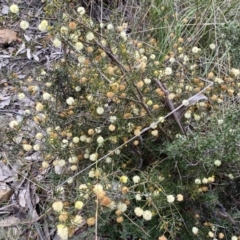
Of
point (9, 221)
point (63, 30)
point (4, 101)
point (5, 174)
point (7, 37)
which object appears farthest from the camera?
point (7, 37)

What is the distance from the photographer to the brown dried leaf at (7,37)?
103 inches

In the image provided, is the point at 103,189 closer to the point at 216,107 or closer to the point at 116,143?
the point at 116,143

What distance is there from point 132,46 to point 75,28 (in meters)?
0.55

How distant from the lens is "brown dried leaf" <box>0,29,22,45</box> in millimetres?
2627

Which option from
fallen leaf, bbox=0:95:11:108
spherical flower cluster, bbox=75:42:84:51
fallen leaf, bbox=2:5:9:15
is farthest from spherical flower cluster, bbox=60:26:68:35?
fallen leaf, bbox=2:5:9:15

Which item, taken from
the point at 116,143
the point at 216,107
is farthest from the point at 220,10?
the point at 116,143

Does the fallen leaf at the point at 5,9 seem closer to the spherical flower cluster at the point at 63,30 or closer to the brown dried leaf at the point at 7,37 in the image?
the brown dried leaf at the point at 7,37

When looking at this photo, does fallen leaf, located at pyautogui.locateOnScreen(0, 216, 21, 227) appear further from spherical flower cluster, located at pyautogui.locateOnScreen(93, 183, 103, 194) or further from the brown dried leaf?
the brown dried leaf

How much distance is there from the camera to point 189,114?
1.53 m

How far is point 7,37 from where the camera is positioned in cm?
264

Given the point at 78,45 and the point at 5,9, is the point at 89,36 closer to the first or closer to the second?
the point at 78,45

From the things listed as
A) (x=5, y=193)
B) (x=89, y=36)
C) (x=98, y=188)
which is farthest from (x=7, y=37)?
(x=98, y=188)

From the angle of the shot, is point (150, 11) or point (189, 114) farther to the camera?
point (150, 11)

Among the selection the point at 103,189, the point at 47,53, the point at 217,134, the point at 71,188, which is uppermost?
the point at 217,134
